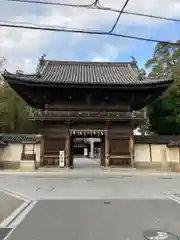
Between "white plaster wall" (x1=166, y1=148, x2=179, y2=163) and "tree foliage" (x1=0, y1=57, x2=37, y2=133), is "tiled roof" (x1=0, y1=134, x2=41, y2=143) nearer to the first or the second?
"white plaster wall" (x1=166, y1=148, x2=179, y2=163)

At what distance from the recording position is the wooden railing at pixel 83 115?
93.6 ft

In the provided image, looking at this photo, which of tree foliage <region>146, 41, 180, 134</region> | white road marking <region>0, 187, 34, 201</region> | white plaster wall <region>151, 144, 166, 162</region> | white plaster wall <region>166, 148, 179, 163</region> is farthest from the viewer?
tree foliage <region>146, 41, 180, 134</region>

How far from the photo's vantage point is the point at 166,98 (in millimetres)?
41500

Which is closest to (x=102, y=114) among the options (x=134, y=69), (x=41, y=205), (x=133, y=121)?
(x=133, y=121)

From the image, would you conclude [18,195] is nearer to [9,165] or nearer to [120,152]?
[120,152]

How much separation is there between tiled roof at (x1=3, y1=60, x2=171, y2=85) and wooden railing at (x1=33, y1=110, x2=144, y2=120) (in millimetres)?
2763

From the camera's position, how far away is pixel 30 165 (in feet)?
93.5

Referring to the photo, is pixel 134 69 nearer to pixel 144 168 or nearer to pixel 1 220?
pixel 144 168

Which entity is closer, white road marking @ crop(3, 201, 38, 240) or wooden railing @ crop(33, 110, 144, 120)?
white road marking @ crop(3, 201, 38, 240)

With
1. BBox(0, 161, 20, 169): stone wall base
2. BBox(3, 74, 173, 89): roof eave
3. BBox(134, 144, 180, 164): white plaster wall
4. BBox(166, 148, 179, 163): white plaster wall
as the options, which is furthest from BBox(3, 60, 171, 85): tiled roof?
BBox(0, 161, 20, 169): stone wall base

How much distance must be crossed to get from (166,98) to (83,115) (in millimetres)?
16072

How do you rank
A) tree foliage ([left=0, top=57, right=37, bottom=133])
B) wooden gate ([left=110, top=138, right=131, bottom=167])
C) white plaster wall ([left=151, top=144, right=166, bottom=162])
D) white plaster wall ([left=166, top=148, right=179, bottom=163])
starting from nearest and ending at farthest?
wooden gate ([left=110, top=138, right=131, bottom=167]) < white plaster wall ([left=166, top=148, right=179, bottom=163]) < white plaster wall ([left=151, top=144, right=166, bottom=162]) < tree foliage ([left=0, top=57, right=37, bottom=133])

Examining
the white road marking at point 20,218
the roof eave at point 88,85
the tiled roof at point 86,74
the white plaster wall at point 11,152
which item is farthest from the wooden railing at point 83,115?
the white road marking at point 20,218

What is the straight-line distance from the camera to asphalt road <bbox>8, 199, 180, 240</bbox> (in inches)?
282
